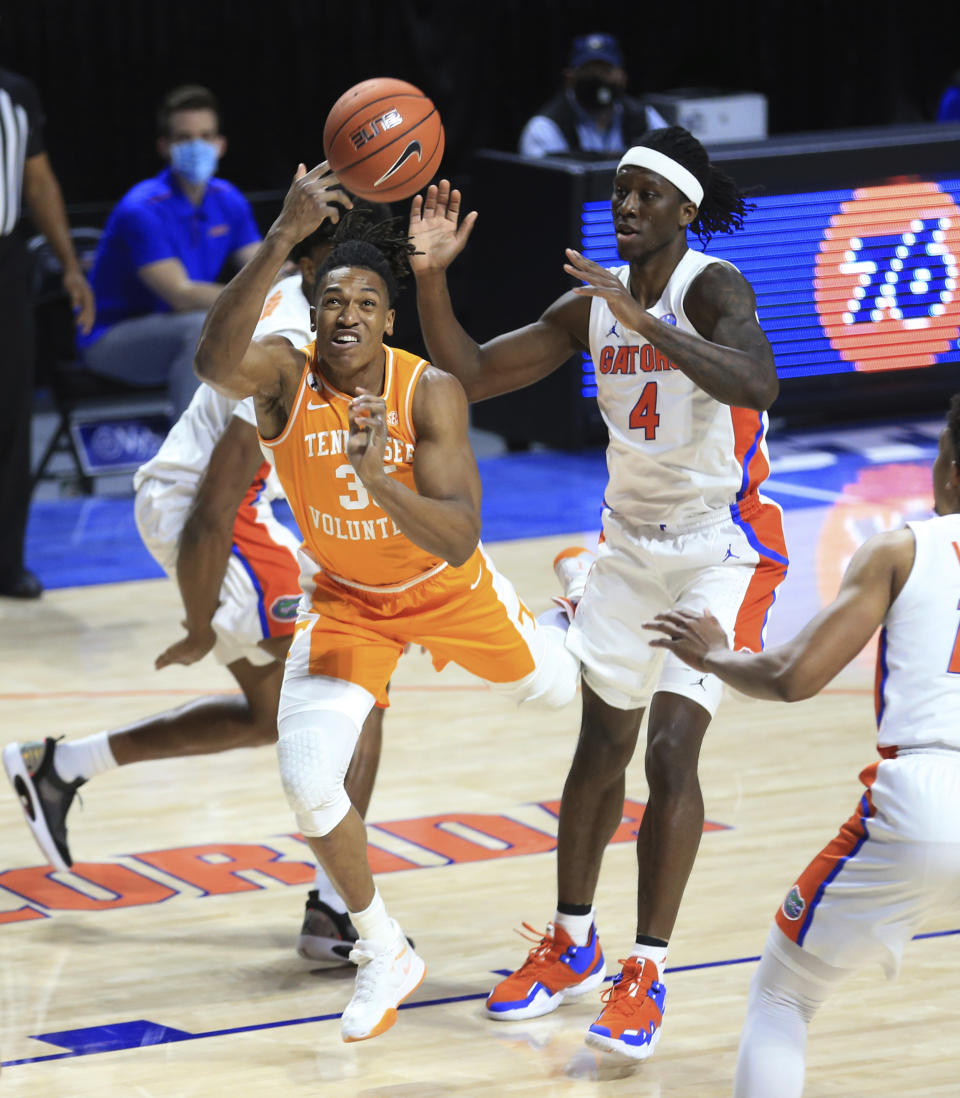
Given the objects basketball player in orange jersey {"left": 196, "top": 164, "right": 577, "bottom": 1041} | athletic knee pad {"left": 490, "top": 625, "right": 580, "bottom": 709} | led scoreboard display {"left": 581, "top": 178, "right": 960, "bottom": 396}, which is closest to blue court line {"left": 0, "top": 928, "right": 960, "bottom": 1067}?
basketball player in orange jersey {"left": 196, "top": 164, "right": 577, "bottom": 1041}

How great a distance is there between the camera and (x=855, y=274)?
1020cm

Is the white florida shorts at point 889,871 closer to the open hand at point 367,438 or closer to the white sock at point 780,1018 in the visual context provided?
the white sock at point 780,1018

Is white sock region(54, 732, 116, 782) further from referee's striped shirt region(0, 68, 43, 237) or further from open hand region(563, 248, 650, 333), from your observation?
referee's striped shirt region(0, 68, 43, 237)

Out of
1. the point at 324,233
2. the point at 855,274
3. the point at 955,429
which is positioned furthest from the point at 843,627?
the point at 855,274

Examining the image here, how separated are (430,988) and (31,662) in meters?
3.11

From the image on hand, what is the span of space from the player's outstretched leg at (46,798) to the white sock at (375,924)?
128 cm

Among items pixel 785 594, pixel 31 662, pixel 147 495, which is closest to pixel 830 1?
pixel 785 594

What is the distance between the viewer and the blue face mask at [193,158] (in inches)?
358

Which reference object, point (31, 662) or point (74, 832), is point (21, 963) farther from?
point (31, 662)

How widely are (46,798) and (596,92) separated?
6.89 m

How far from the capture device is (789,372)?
10.3 m

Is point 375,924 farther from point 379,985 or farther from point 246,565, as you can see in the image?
point 246,565

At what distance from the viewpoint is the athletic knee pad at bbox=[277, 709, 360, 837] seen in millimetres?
3994

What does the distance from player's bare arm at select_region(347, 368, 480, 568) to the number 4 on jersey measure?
389mm
